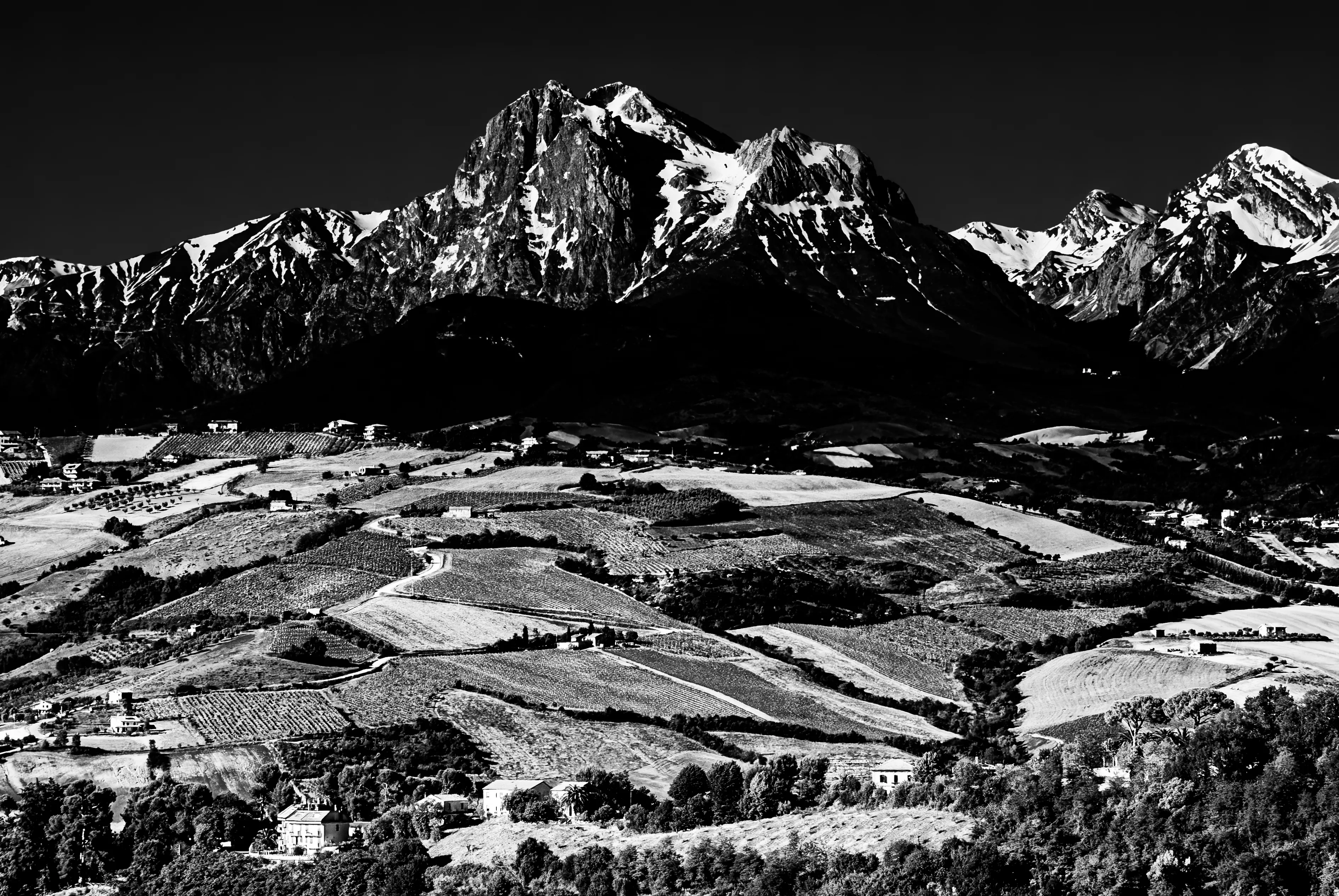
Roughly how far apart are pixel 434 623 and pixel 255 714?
93.3ft

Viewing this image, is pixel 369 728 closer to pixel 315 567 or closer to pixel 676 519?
pixel 315 567

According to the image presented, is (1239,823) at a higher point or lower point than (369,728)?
higher

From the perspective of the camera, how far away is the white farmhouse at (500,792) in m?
99.1

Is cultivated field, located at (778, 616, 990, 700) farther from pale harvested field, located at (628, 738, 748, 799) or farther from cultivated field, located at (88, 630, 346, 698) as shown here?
cultivated field, located at (88, 630, 346, 698)

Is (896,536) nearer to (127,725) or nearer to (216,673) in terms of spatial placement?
(216,673)

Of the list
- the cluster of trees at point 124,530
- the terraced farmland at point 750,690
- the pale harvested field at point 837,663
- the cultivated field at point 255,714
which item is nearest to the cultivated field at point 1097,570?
Answer: the pale harvested field at point 837,663

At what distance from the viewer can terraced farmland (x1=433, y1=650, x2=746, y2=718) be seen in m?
126

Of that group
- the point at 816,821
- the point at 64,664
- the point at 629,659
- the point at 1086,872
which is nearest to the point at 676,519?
the point at 629,659

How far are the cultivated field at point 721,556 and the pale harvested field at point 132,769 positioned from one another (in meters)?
63.1

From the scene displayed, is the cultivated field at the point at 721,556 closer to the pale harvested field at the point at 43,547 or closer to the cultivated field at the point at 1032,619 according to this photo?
the cultivated field at the point at 1032,619

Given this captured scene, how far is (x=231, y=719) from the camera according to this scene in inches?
4710

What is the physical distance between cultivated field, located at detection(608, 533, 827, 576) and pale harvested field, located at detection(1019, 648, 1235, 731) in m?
36.6

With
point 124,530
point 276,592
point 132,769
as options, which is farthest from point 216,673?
point 124,530

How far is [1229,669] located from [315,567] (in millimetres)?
70294
